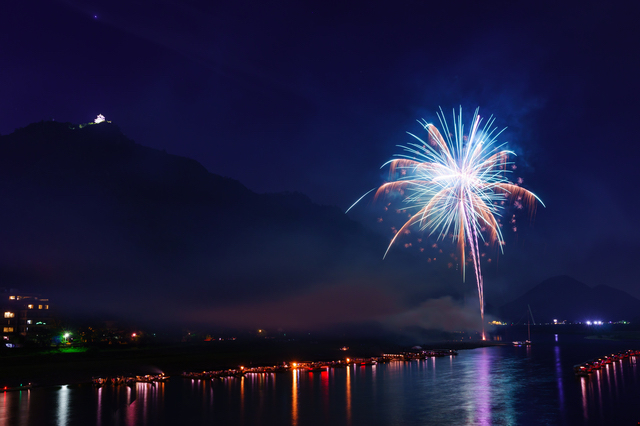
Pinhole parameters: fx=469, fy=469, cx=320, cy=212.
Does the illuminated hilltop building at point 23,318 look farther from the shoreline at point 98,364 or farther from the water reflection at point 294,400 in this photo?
the water reflection at point 294,400

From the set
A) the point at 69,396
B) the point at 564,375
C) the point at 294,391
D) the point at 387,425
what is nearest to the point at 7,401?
the point at 69,396

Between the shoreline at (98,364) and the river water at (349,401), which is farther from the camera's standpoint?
A: the shoreline at (98,364)

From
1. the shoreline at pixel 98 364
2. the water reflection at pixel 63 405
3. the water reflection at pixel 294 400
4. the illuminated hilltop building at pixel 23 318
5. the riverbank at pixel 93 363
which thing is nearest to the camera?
the water reflection at pixel 63 405

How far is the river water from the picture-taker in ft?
152

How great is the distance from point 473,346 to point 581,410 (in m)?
123

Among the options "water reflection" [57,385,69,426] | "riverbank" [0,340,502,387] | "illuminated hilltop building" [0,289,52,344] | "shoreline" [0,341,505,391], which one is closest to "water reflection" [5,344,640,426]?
"water reflection" [57,385,69,426]

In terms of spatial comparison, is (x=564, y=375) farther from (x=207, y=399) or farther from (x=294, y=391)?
(x=207, y=399)

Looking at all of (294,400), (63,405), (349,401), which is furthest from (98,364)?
(349,401)

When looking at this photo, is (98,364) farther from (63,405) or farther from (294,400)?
(294,400)

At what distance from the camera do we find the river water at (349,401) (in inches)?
1823

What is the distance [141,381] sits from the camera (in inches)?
2911

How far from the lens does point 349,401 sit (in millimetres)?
56844

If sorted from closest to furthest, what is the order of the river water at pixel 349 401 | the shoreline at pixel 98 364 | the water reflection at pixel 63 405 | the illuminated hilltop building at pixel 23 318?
the water reflection at pixel 63 405
the river water at pixel 349 401
the shoreline at pixel 98 364
the illuminated hilltop building at pixel 23 318

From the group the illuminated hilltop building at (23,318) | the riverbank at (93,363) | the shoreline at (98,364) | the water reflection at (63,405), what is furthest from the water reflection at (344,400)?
the illuminated hilltop building at (23,318)
